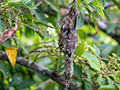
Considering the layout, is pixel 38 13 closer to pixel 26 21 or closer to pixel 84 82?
pixel 26 21

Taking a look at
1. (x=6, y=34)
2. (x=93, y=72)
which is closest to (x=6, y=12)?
(x=6, y=34)

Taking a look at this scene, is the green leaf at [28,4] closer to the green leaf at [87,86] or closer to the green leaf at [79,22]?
the green leaf at [79,22]

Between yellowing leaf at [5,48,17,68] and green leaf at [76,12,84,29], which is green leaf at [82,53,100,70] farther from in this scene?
yellowing leaf at [5,48,17,68]

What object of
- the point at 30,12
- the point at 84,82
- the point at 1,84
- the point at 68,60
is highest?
the point at 30,12

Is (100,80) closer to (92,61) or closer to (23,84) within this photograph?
(92,61)

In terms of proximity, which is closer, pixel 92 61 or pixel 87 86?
pixel 92 61

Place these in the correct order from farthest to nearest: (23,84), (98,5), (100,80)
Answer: (23,84) → (100,80) → (98,5)

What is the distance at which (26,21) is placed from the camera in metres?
0.77

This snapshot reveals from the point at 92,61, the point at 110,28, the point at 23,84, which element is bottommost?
the point at 23,84

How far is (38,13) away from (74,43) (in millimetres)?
359

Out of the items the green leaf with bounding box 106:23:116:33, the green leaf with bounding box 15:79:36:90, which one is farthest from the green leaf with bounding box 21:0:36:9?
the green leaf with bounding box 106:23:116:33

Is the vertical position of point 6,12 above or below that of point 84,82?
above

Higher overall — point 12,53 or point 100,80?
point 12,53

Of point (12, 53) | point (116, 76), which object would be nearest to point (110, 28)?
point (116, 76)
